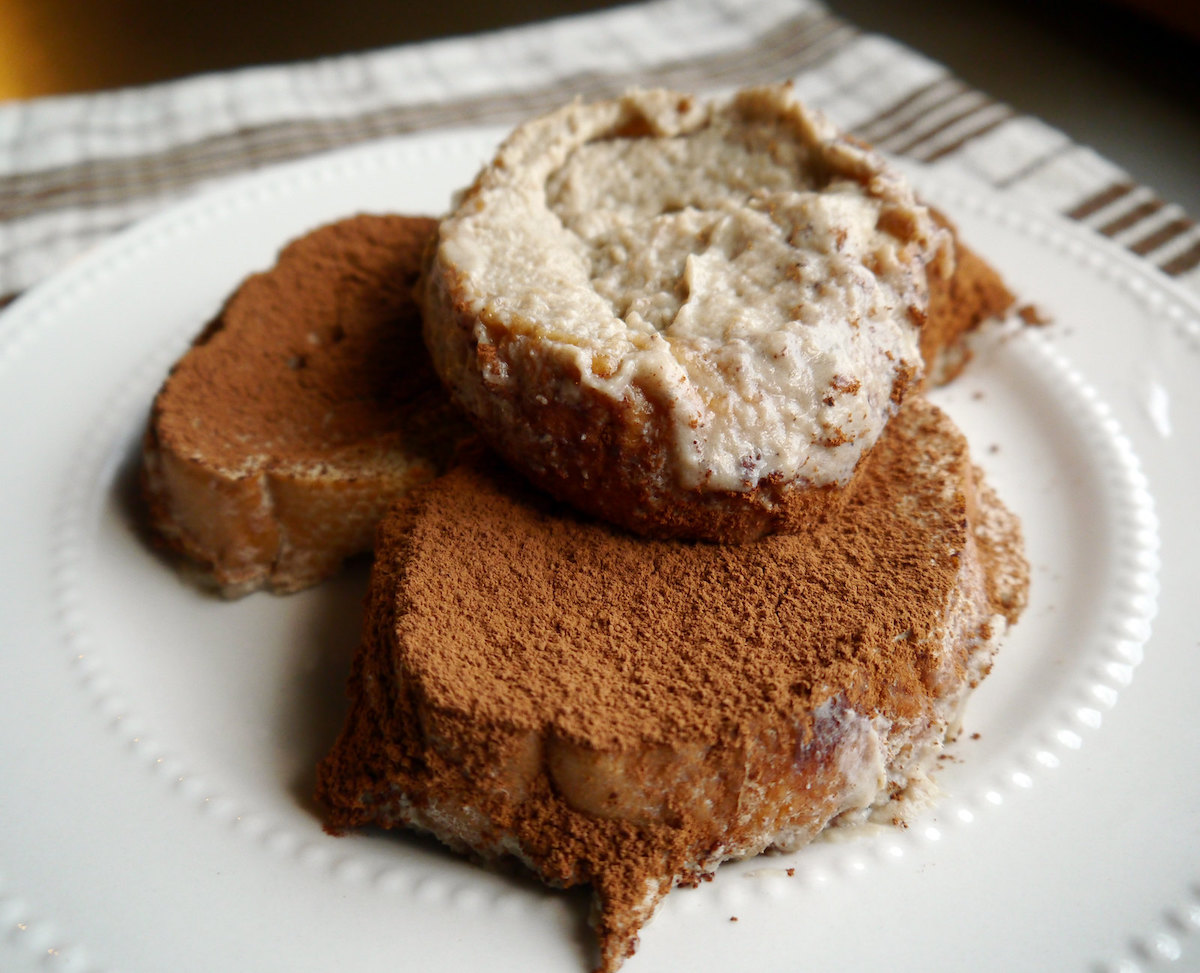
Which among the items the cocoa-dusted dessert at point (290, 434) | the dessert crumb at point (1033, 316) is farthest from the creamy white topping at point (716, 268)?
the dessert crumb at point (1033, 316)

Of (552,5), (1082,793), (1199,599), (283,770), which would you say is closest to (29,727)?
(283,770)

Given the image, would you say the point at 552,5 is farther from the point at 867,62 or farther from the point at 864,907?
the point at 864,907

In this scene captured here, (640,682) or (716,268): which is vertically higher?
(716,268)

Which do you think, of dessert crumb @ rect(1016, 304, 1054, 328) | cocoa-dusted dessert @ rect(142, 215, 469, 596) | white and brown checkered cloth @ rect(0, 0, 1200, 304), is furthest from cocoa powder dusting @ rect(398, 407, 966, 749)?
white and brown checkered cloth @ rect(0, 0, 1200, 304)

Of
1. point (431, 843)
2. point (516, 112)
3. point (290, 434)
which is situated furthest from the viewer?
point (516, 112)

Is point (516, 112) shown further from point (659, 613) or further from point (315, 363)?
point (659, 613)

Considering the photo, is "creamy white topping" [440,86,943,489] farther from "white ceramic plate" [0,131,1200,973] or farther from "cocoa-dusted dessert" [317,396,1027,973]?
"white ceramic plate" [0,131,1200,973]

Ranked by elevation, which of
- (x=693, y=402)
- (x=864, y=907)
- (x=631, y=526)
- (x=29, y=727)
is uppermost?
(x=693, y=402)

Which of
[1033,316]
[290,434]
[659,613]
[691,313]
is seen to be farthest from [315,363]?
[1033,316]
